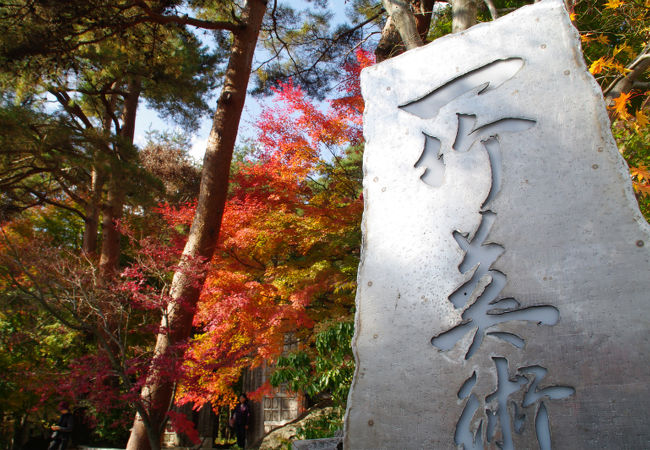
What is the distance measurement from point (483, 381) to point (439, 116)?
1.14 meters

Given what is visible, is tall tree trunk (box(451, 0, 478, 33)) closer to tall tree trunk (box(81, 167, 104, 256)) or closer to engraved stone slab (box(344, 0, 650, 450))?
engraved stone slab (box(344, 0, 650, 450))

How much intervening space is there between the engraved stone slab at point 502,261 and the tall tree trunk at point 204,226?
2.73m

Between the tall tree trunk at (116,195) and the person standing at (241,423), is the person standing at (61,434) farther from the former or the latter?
the person standing at (241,423)

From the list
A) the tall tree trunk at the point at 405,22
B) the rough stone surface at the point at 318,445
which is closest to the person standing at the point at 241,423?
the rough stone surface at the point at 318,445

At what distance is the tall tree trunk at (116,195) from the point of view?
→ 638 cm

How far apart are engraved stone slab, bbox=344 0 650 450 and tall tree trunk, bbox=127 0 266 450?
8.95 feet


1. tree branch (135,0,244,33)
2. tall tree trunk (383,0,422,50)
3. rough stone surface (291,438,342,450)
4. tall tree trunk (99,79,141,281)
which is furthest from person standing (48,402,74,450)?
tall tree trunk (383,0,422,50)

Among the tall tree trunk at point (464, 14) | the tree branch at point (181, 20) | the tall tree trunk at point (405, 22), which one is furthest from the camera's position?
the tree branch at point (181, 20)

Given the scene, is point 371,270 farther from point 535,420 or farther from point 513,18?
point 513,18

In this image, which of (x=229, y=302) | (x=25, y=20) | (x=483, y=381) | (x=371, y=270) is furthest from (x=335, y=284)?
(x=25, y=20)

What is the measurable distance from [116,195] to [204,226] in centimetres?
379

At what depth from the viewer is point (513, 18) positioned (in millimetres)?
1946

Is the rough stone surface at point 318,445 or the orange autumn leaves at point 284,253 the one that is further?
the orange autumn leaves at point 284,253

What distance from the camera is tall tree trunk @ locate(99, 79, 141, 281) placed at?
6.38 metres
